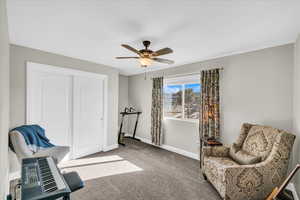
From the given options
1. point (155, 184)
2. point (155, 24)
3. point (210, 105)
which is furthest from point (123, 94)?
point (155, 24)

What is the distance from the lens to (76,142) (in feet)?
11.6

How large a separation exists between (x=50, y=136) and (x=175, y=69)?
11.5 ft

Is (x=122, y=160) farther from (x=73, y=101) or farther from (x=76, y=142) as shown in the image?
(x=73, y=101)

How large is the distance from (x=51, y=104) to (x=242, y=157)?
12.4ft

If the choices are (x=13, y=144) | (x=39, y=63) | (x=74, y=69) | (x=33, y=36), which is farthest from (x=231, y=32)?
(x=13, y=144)

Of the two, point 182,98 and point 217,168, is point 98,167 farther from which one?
point 182,98

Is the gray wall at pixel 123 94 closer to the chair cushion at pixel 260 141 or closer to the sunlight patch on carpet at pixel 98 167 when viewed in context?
the sunlight patch on carpet at pixel 98 167

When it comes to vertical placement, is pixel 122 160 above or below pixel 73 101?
below

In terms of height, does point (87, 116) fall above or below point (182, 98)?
below

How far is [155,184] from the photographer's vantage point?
8.07 ft

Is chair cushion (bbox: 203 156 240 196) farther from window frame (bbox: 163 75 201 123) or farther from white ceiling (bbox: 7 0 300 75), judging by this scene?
white ceiling (bbox: 7 0 300 75)

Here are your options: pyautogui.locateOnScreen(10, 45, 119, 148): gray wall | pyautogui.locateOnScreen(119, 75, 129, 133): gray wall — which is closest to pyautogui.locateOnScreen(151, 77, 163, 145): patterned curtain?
pyautogui.locateOnScreen(119, 75, 129, 133): gray wall

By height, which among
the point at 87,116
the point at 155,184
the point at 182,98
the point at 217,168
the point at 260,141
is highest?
the point at 182,98

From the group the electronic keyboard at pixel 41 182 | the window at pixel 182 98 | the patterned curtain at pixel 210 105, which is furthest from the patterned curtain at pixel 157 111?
the electronic keyboard at pixel 41 182
